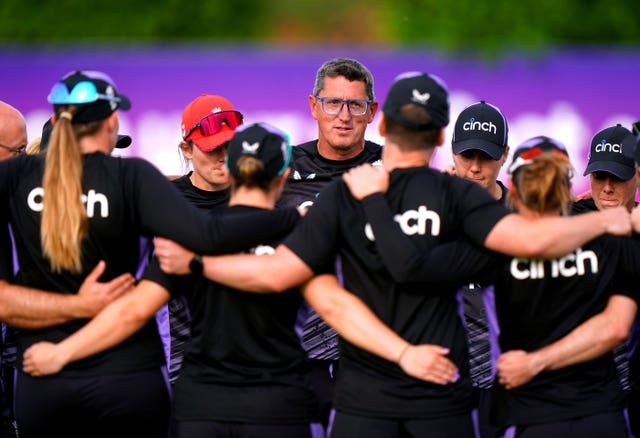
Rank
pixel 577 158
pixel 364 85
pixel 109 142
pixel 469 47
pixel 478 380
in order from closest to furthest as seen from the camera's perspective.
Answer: pixel 109 142
pixel 478 380
pixel 364 85
pixel 577 158
pixel 469 47

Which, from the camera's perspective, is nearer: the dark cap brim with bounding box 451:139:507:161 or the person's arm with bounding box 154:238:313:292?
the person's arm with bounding box 154:238:313:292

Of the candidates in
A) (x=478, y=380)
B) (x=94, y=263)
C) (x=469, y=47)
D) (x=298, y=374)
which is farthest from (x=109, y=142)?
(x=469, y=47)

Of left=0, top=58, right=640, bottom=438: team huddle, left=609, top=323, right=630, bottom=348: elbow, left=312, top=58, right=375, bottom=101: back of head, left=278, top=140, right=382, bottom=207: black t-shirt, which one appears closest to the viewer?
left=0, top=58, right=640, bottom=438: team huddle

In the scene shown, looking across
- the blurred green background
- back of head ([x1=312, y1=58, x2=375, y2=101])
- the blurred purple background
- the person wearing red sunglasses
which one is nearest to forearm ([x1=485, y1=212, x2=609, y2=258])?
the person wearing red sunglasses

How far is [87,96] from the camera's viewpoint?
203 inches

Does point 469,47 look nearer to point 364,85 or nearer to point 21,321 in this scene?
point 364,85

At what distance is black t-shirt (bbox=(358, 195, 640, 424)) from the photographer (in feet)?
16.5

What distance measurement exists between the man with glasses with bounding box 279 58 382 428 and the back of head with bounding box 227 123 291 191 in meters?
1.65

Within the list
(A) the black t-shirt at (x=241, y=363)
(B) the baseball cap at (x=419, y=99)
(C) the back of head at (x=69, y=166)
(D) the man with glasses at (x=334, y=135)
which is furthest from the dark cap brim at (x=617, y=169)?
(C) the back of head at (x=69, y=166)

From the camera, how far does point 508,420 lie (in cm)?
514

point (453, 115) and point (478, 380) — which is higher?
point (453, 115)

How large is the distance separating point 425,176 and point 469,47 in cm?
1132

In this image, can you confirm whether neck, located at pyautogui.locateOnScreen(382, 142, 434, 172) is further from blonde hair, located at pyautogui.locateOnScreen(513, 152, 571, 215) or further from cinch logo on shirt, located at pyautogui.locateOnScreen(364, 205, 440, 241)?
blonde hair, located at pyautogui.locateOnScreen(513, 152, 571, 215)

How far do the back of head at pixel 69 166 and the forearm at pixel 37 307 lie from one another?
0.15 m
